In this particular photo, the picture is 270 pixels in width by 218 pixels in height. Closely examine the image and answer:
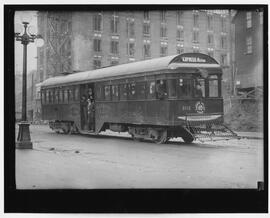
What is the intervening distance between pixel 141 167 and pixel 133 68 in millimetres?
Answer: 2807

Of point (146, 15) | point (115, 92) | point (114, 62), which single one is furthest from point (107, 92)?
point (146, 15)

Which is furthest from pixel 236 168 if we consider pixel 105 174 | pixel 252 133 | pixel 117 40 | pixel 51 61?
pixel 51 61

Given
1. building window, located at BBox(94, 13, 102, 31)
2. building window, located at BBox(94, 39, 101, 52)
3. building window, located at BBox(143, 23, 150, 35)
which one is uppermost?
building window, located at BBox(94, 13, 102, 31)

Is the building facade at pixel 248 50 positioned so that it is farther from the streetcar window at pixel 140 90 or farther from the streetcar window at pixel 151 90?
the streetcar window at pixel 140 90

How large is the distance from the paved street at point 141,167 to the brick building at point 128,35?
6.67 ft

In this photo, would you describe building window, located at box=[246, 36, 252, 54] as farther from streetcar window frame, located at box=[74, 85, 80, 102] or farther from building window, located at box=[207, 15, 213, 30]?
streetcar window frame, located at box=[74, 85, 80, 102]

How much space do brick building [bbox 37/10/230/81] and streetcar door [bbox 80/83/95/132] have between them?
2256mm

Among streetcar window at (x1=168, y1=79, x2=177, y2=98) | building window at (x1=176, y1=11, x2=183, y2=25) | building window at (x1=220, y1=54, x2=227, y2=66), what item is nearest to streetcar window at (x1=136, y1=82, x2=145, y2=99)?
streetcar window at (x1=168, y1=79, x2=177, y2=98)

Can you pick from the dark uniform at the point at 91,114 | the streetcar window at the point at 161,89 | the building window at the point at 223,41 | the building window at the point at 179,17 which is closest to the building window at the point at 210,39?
the building window at the point at 223,41

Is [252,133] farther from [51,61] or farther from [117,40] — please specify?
[51,61]

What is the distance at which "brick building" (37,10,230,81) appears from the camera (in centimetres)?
1395

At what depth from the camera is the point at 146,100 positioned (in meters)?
15.7

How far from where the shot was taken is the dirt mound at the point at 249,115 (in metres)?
13.8

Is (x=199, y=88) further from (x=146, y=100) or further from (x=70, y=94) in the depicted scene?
(x=70, y=94)
